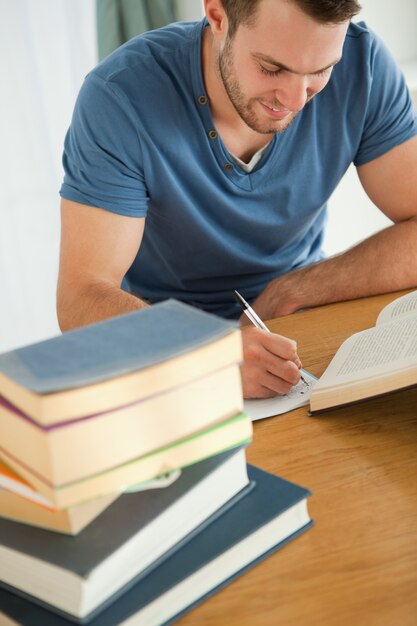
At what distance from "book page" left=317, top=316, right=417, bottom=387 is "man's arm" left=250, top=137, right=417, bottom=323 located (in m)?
0.27

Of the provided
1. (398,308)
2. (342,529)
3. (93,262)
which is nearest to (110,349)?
(342,529)

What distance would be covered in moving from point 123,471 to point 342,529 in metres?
0.27

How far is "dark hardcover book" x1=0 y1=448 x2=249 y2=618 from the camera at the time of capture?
648 mm

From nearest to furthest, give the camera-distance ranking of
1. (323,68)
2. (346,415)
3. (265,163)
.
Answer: (346,415), (323,68), (265,163)

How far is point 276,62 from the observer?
140 centimetres

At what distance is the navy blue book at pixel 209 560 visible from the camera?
66 centimetres

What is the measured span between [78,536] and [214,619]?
137mm

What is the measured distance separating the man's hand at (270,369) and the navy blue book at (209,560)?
27 cm

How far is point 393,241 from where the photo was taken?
1602mm

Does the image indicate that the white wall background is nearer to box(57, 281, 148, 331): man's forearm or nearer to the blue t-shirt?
the blue t-shirt

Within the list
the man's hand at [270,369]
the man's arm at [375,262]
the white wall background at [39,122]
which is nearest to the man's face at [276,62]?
the man's arm at [375,262]

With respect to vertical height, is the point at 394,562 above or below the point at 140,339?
below

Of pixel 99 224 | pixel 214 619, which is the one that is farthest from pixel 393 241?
pixel 214 619

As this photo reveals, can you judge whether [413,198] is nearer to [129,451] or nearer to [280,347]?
[280,347]
